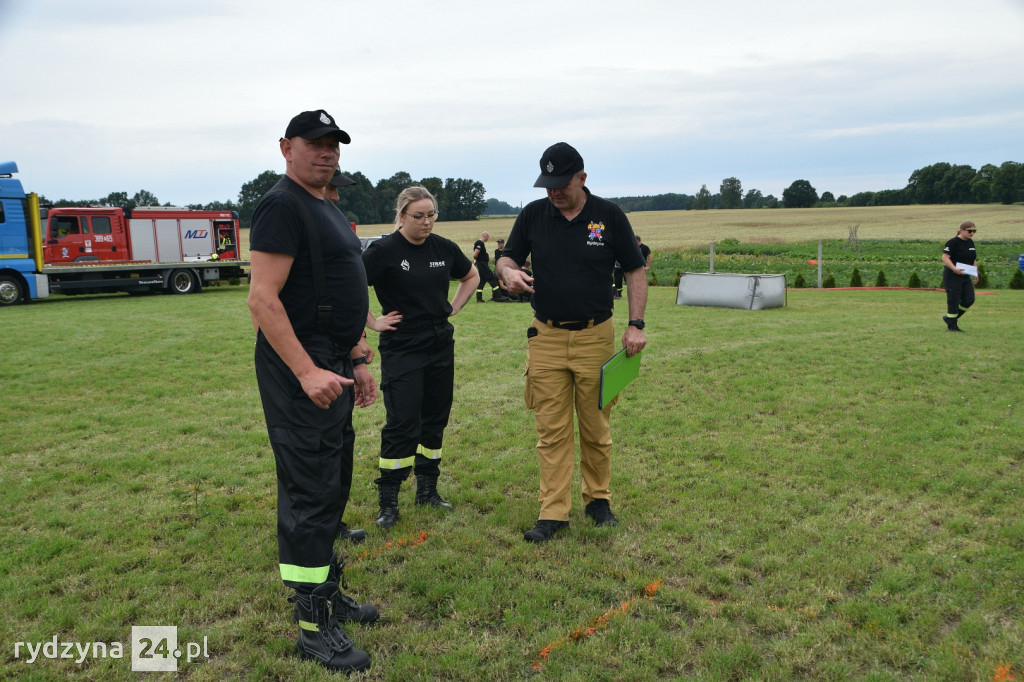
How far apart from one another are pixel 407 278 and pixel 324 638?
2300mm

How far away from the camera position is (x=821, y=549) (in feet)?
13.4

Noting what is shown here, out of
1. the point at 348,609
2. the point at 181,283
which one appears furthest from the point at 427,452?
the point at 181,283

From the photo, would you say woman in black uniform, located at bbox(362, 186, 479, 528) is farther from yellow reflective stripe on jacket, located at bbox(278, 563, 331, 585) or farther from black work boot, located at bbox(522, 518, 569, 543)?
yellow reflective stripe on jacket, located at bbox(278, 563, 331, 585)

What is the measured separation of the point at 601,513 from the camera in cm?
460

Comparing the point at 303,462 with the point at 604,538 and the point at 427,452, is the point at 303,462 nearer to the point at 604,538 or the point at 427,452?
the point at 427,452

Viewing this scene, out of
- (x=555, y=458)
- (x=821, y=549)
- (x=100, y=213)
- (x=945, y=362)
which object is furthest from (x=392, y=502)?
(x=100, y=213)

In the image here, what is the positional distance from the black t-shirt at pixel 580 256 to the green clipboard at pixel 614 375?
0.31 m

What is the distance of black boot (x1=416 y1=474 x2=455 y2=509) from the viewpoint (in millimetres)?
4930

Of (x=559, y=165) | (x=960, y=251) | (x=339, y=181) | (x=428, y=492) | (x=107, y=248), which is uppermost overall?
(x=107, y=248)

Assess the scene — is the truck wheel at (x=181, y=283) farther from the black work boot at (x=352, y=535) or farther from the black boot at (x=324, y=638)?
the black boot at (x=324, y=638)

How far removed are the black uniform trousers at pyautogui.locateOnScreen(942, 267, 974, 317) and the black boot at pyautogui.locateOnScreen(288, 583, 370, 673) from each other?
1205 cm

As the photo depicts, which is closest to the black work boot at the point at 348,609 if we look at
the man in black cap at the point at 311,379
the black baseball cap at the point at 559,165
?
the man in black cap at the point at 311,379

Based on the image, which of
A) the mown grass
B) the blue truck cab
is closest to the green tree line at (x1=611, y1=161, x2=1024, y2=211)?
the blue truck cab

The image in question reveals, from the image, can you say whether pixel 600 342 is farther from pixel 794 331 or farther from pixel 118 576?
pixel 794 331
